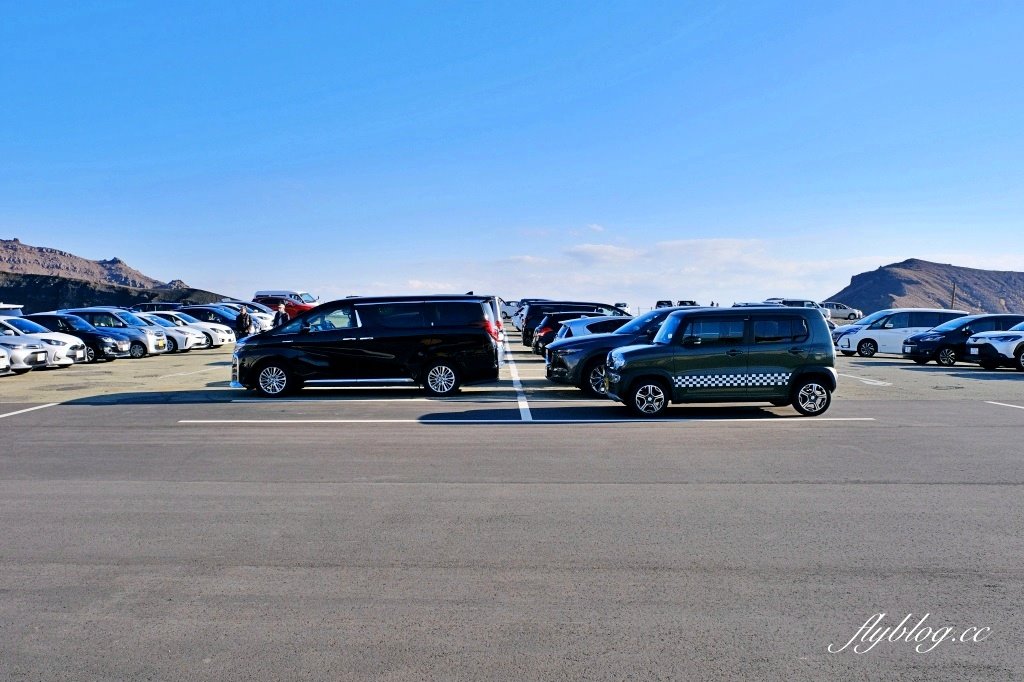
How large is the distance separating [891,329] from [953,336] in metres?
4.62

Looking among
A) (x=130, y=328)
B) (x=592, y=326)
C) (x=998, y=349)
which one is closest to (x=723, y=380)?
(x=592, y=326)

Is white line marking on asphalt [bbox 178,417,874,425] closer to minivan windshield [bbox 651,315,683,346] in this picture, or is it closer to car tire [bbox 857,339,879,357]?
minivan windshield [bbox 651,315,683,346]

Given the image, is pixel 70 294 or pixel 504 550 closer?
pixel 504 550

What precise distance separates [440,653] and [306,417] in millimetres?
9672

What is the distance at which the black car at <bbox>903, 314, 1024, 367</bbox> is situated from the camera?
25272mm

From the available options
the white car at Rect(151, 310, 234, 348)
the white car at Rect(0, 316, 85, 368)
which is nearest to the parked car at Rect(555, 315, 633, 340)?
the white car at Rect(0, 316, 85, 368)

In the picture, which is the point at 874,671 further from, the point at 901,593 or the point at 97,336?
the point at 97,336

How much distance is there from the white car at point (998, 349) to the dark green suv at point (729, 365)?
1289 cm

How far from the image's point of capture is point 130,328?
2778 centimetres

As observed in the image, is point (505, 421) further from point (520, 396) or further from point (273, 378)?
point (273, 378)

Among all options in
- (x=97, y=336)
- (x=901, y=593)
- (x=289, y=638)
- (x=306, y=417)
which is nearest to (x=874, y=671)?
(x=901, y=593)

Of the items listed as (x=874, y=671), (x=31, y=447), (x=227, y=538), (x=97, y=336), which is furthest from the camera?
(x=97, y=336)

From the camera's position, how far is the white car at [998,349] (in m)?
23.2

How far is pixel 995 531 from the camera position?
6.47m
